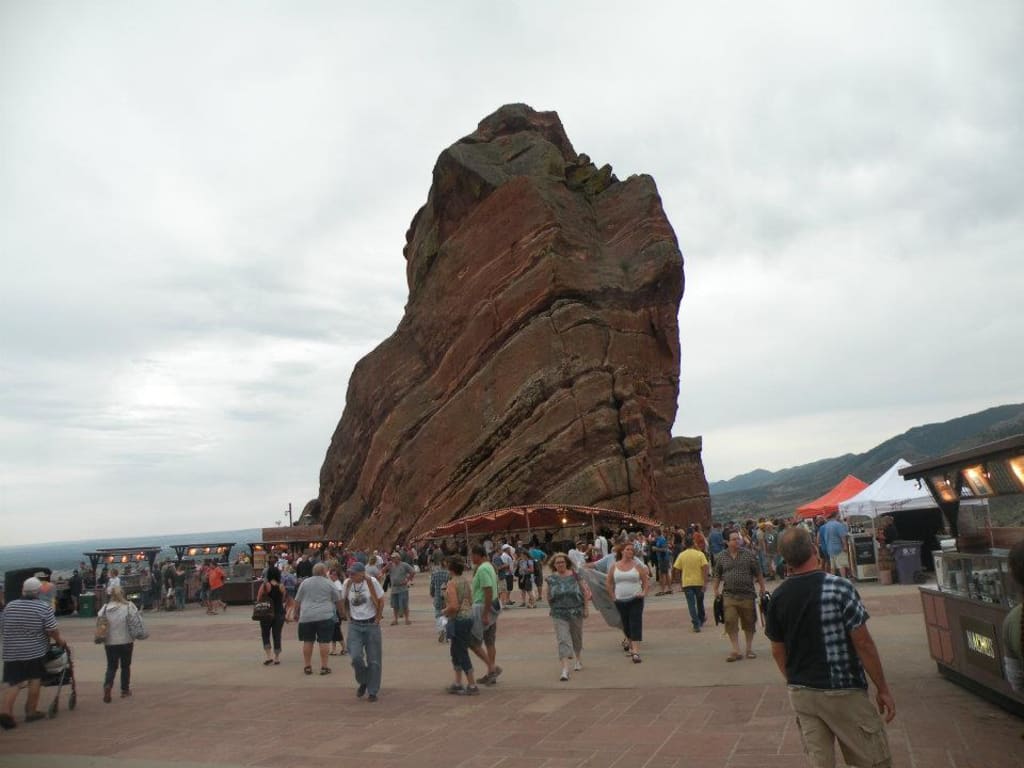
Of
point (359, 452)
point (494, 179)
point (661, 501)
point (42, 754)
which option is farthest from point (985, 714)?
point (359, 452)

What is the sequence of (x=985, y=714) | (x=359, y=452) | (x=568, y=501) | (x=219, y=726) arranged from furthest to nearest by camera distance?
(x=359, y=452) < (x=568, y=501) < (x=219, y=726) < (x=985, y=714)

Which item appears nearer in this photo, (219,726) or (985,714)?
(985,714)

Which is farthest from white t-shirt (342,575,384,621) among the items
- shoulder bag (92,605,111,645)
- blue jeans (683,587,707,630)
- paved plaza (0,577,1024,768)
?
blue jeans (683,587,707,630)

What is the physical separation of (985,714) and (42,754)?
8.15 metres

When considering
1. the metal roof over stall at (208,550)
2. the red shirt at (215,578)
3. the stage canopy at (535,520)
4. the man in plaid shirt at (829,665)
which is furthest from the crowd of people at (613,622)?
the metal roof over stall at (208,550)

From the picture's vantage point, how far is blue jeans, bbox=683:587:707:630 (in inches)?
449

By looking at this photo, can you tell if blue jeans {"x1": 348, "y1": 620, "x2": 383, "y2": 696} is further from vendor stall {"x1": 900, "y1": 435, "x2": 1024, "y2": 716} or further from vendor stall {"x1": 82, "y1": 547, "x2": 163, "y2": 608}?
vendor stall {"x1": 82, "y1": 547, "x2": 163, "y2": 608}

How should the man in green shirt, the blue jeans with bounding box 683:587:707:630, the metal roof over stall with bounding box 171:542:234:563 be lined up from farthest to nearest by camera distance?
the metal roof over stall with bounding box 171:542:234:563 → the blue jeans with bounding box 683:587:707:630 → the man in green shirt

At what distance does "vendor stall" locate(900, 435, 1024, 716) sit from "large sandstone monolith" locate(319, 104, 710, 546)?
2607 cm

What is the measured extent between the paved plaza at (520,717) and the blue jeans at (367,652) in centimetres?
27

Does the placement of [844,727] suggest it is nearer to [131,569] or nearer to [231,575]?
[231,575]

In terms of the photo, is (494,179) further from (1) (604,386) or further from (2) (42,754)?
(2) (42,754)

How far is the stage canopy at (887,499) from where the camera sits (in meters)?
20.5

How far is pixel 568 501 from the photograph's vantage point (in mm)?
33469
